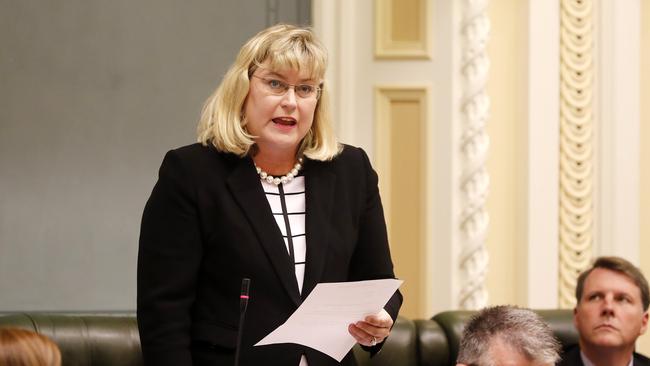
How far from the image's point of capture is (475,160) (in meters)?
4.53

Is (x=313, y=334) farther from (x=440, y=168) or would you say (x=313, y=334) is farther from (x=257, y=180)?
(x=440, y=168)

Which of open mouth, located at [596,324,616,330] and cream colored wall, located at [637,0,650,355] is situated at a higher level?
cream colored wall, located at [637,0,650,355]

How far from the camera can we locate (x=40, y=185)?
4418 millimetres

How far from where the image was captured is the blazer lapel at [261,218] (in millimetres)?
2469

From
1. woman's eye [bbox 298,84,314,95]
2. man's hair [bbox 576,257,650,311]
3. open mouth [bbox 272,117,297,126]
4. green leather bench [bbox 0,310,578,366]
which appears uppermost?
woman's eye [bbox 298,84,314,95]

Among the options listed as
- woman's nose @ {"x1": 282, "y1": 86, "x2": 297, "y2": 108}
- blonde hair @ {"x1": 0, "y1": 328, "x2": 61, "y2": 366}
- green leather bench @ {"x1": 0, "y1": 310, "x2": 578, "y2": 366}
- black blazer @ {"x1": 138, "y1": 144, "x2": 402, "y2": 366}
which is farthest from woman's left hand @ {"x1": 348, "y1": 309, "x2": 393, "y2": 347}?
green leather bench @ {"x1": 0, "y1": 310, "x2": 578, "y2": 366}

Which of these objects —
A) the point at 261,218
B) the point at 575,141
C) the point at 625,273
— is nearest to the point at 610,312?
the point at 625,273

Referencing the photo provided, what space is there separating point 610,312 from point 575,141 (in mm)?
→ 1080

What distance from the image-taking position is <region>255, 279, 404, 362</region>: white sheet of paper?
228 cm

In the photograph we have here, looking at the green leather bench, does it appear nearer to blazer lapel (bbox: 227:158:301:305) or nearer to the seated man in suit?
the seated man in suit

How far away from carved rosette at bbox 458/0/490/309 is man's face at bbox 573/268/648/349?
0.72 meters

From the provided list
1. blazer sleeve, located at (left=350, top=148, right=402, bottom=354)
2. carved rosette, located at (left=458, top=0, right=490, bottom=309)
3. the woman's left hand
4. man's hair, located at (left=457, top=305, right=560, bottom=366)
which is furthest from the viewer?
carved rosette, located at (left=458, top=0, right=490, bottom=309)

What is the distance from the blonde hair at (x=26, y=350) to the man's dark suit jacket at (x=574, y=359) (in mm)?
2240

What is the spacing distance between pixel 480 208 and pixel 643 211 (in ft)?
2.53
